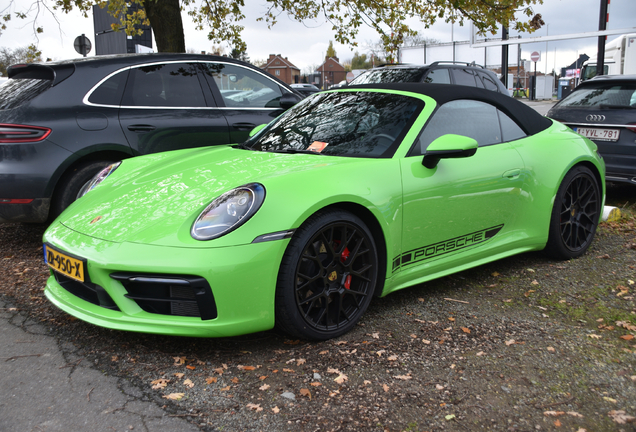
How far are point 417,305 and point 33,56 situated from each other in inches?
417

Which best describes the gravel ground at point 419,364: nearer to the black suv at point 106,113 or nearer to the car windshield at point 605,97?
the black suv at point 106,113

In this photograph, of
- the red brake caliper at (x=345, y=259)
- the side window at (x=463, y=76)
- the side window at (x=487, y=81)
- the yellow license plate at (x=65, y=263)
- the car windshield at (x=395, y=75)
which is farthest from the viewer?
the side window at (x=487, y=81)

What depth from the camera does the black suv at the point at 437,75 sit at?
8500 millimetres

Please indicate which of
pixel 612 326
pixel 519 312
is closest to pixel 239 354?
pixel 519 312

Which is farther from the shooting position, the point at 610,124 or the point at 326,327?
the point at 610,124

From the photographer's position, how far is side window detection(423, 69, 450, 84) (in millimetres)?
8516

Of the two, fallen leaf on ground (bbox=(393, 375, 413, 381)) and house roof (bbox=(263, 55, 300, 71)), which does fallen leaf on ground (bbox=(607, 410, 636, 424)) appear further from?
house roof (bbox=(263, 55, 300, 71))

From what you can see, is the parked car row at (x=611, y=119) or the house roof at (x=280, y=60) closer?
the parked car row at (x=611, y=119)

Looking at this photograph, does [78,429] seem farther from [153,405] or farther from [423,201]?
[423,201]

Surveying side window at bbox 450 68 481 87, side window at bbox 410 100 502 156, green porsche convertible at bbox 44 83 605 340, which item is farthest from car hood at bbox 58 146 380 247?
side window at bbox 450 68 481 87

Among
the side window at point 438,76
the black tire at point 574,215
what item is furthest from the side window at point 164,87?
the side window at point 438,76

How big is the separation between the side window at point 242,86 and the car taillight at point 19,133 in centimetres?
177

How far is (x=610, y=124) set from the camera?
600cm

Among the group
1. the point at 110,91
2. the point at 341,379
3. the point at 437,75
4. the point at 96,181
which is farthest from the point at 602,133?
the point at 96,181
